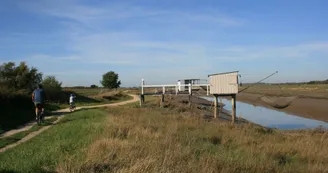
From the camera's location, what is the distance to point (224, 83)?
21.7 m

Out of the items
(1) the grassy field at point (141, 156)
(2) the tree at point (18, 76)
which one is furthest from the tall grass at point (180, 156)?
(2) the tree at point (18, 76)

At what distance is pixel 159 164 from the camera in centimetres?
714

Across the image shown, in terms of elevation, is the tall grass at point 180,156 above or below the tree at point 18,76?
below

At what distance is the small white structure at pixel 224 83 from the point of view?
68.3 feet

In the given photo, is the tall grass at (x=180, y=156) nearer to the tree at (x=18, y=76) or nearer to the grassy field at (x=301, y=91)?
the tree at (x=18, y=76)

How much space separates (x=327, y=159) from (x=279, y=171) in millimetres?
3309

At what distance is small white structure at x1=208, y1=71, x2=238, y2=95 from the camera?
20812mm

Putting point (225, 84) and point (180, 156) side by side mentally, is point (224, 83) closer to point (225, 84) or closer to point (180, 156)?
point (225, 84)

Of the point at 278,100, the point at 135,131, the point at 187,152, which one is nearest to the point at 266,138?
the point at 135,131

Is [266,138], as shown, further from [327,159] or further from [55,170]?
[55,170]

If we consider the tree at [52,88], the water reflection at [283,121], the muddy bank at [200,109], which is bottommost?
the water reflection at [283,121]

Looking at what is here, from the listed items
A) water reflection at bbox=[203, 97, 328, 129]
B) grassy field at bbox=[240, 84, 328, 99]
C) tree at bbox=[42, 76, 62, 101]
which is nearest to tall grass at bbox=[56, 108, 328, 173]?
water reflection at bbox=[203, 97, 328, 129]

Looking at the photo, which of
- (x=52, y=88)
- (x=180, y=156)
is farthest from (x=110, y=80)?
(x=180, y=156)

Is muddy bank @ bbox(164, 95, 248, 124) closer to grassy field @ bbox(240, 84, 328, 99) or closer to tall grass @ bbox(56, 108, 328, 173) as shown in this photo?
tall grass @ bbox(56, 108, 328, 173)
